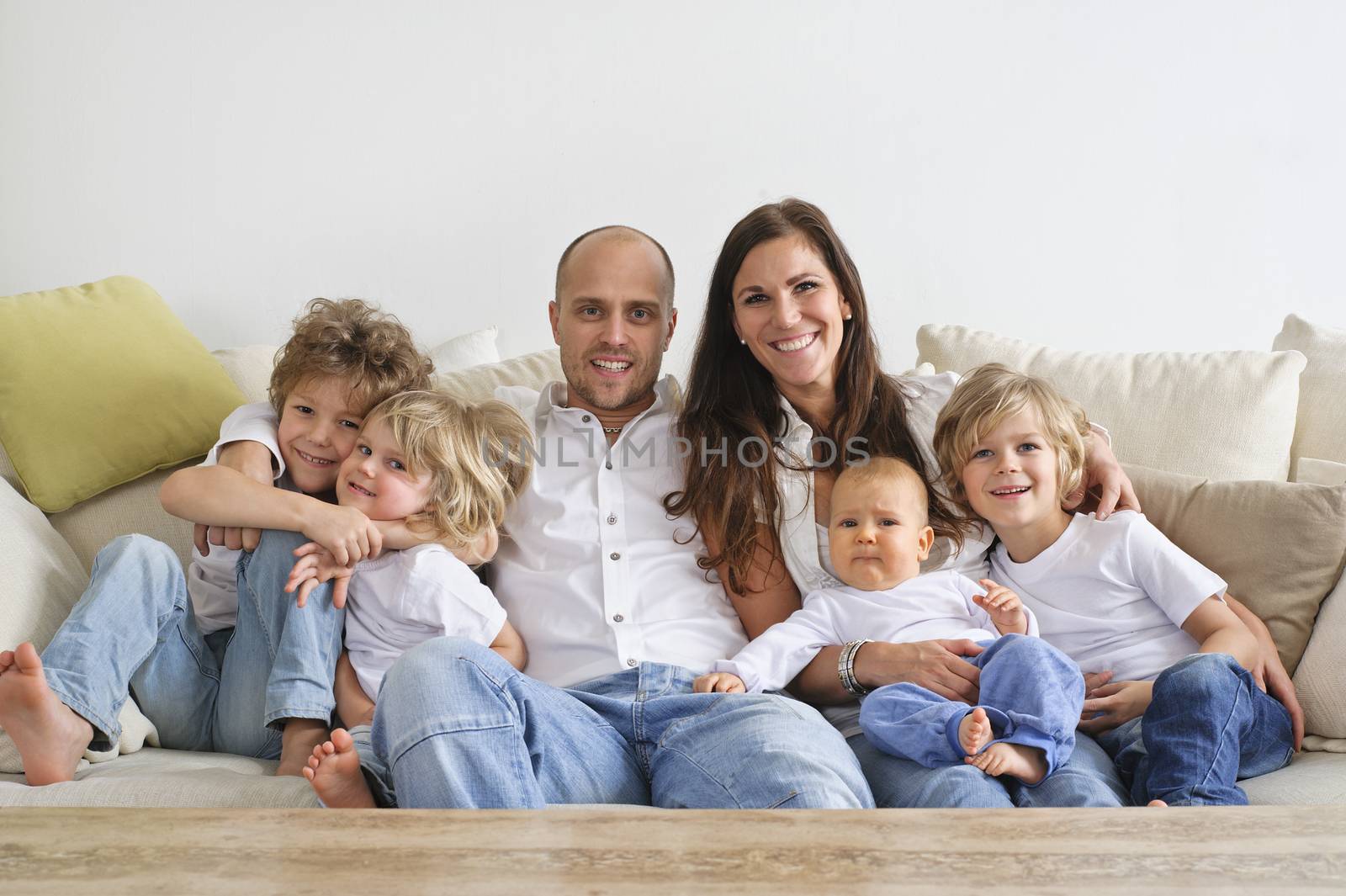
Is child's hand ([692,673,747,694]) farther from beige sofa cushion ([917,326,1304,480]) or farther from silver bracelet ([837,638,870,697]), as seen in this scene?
beige sofa cushion ([917,326,1304,480])

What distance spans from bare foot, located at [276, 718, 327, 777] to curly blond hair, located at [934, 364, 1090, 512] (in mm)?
1035

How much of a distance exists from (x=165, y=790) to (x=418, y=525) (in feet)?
1.68

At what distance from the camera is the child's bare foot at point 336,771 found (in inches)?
46.3

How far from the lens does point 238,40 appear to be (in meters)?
2.34

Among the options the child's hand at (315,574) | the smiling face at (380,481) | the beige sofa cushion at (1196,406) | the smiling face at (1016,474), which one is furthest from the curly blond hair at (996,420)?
the child's hand at (315,574)

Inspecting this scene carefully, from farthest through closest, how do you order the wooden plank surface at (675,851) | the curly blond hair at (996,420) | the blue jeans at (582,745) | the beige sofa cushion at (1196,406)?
1. the beige sofa cushion at (1196,406)
2. the curly blond hair at (996,420)
3. the blue jeans at (582,745)
4. the wooden plank surface at (675,851)

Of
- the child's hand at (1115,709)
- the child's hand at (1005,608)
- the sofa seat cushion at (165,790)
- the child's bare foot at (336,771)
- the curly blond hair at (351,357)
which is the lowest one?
the sofa seat cushion at (165,790)

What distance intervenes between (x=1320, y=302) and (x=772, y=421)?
1541mm

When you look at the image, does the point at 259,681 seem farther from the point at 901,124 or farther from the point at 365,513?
the point at 901,124

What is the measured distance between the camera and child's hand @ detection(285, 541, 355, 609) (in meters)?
1.53

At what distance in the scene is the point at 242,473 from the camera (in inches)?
65.2

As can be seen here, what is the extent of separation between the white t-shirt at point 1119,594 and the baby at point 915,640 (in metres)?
0.11

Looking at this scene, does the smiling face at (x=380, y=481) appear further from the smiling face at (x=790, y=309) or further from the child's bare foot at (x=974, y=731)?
the child's bare foot at (x=974, y=731)

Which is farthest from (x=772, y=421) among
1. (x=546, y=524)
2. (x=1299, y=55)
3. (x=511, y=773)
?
(x=1299, y=55)
